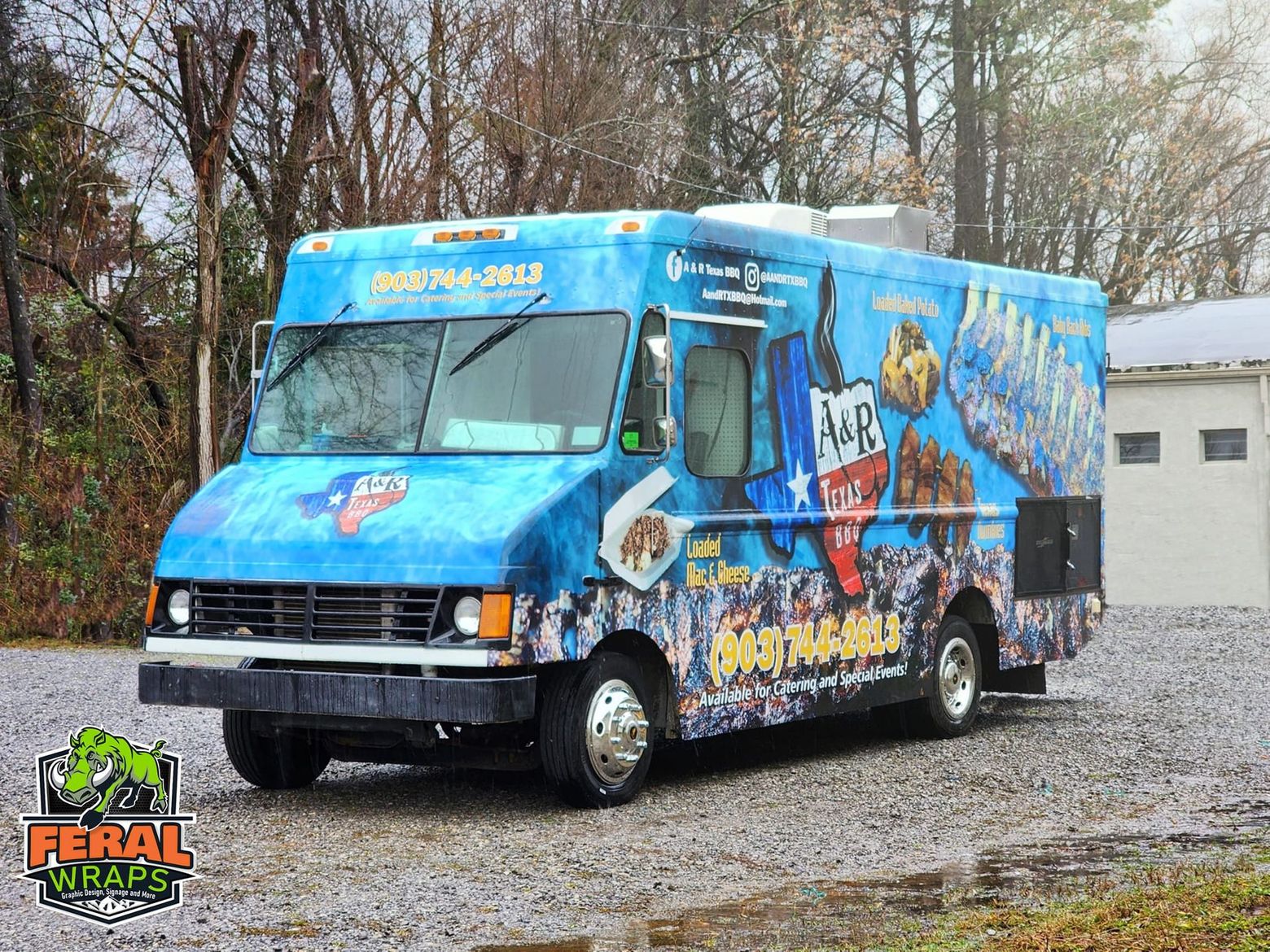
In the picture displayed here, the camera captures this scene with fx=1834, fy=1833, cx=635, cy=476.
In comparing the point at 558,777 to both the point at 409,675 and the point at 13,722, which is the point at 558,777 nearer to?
the point at 409,675

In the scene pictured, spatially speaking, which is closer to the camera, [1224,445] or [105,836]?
[105,836]

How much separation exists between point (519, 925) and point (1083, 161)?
32.9 metres

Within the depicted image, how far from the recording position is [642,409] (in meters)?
9.03

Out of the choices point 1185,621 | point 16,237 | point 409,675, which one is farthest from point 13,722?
point 1185,621

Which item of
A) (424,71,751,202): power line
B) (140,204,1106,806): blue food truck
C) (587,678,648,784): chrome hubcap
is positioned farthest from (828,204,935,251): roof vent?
(424,71,751,202): power line

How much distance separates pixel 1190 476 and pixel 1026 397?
1331 cm

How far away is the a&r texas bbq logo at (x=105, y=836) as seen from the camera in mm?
6645

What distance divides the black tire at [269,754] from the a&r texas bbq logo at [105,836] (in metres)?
0.66

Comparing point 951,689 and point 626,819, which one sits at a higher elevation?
point 951,689

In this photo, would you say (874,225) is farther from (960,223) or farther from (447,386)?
(960,223)

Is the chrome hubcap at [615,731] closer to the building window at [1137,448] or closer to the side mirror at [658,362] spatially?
the side mirror at [658,362]

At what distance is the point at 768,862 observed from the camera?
25.2ft

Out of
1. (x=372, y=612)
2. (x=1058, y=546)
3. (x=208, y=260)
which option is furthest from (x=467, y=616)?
(x=208, y=260)

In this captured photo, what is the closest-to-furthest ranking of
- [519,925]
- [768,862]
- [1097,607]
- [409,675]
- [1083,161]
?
[519,925] → [768,862] → [409,675] → [1097,607] → [1083,161]
